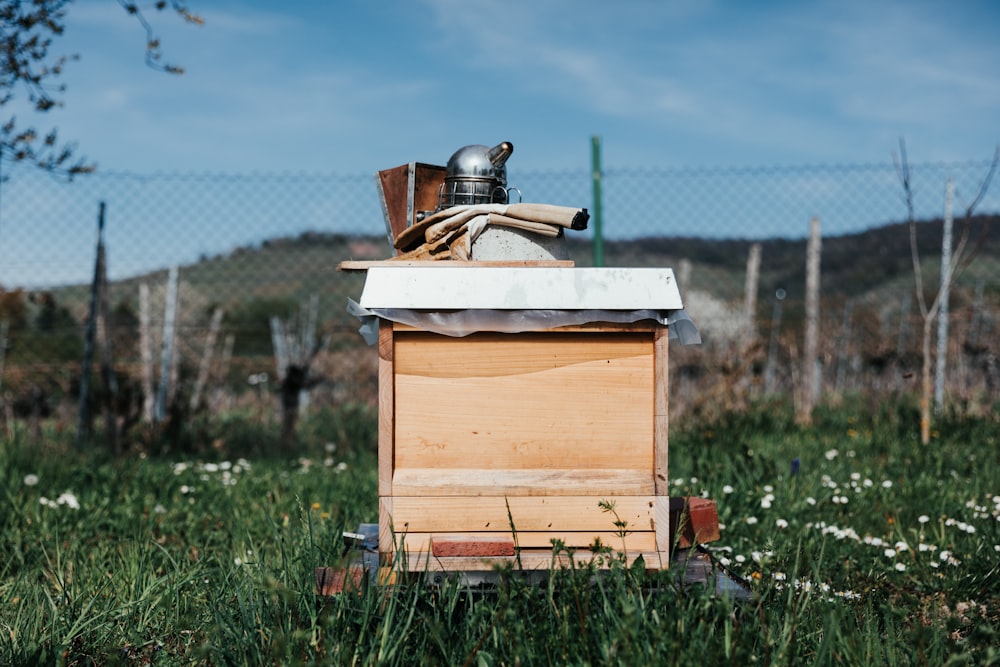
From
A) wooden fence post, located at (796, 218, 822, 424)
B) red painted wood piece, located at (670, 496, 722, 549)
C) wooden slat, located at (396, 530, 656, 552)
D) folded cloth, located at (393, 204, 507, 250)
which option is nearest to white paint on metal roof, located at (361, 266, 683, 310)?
folded cloth, located at (393, 204, 507, 250)

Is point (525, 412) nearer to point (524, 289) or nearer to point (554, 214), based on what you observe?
point (524, 289)

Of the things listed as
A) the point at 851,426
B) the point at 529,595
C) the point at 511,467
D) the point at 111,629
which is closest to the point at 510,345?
the point at 511,467

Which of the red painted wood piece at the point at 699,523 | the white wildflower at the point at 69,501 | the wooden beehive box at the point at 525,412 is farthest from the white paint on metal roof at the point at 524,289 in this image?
the white wildflower at the point at 69,501

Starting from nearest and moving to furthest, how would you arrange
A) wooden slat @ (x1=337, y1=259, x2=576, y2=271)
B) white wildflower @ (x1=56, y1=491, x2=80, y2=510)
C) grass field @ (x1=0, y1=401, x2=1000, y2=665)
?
grass field @ (x1=0, y1=401, x2=1000, y2=665) < wooden slat @ (x1=337, y1=259, x2=576, y2=271) < white wildflower @ (x1=56, y1=491, x2=80, y2=510)

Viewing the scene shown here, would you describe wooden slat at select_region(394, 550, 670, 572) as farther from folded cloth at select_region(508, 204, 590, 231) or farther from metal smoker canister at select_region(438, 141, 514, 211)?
metal smoker canister at select_region(438, 141, 514, 211)

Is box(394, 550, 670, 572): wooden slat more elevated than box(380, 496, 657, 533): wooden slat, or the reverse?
box(380, 496, 657, 533): wooden slat

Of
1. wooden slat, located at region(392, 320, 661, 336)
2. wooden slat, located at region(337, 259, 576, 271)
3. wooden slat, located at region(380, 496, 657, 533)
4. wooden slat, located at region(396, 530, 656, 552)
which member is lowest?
wooden slat, located at region(396, 530, 656, 552)

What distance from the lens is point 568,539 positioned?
292cm

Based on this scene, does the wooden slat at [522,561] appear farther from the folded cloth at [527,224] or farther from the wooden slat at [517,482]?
the folded cloth at [527,224]

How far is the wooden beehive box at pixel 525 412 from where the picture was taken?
288cm

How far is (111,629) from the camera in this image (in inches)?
121

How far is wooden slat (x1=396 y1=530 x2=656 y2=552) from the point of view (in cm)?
290

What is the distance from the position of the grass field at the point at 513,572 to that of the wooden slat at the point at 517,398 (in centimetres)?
42

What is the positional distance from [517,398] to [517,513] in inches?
15.2
